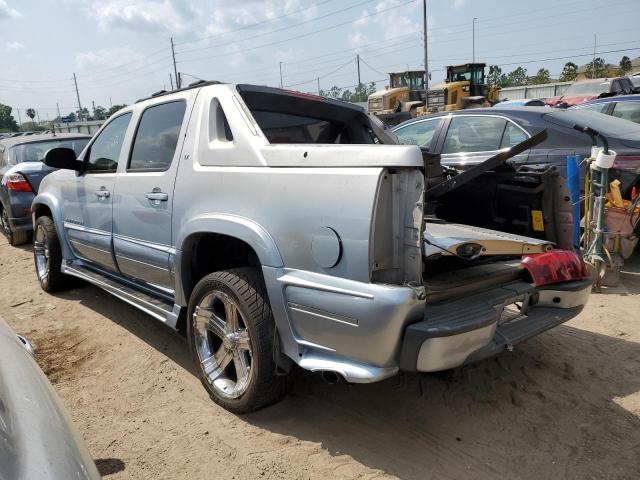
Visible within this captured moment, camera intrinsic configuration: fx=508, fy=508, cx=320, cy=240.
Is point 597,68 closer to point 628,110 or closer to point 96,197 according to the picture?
point 628,110

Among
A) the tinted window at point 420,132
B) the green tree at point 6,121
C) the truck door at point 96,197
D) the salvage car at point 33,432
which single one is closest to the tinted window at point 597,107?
the tinted window at point 420,132

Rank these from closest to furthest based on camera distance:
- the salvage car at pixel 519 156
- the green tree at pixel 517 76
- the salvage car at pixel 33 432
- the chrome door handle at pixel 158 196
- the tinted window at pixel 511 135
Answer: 1. the salvage car at pixel 33 432
2. the chrome door handle at pixel 158 196
3. the salvage car at pixel 519 156
4. the tinted window at pixel 511 135
5. the green tree at pixel 517 76

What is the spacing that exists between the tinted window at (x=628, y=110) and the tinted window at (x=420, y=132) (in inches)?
179

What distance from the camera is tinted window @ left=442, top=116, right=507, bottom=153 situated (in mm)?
5895

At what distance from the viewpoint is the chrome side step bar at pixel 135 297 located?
3.47 meters

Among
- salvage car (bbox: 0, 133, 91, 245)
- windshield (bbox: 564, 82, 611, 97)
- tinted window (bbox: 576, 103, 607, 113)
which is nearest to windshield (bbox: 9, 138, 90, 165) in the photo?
salvage car (bbox: 0, 133, 91, 245)

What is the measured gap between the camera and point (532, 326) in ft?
9.53

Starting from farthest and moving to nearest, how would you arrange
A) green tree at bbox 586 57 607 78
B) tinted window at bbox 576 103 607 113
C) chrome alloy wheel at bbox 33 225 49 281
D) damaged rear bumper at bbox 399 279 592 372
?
green tree at bbox 586 57 607 78 → tinted window at bbox 576 103 607 113 → chrome alloy wheel at bbox 33 225 49 281 → damaged rear bumper at bbox 399 279 592 372

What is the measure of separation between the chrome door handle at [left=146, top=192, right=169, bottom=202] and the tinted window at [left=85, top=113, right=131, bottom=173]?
79 cm

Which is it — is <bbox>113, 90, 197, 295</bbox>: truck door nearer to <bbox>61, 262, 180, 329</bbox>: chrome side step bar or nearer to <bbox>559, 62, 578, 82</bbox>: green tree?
<bbox>61, 262, 180, 329</bbox>: chrome side step bar

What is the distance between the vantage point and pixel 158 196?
3424 mm

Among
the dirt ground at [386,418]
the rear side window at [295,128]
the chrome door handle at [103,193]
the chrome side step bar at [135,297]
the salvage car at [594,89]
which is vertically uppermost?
the salvage car at [594,89]

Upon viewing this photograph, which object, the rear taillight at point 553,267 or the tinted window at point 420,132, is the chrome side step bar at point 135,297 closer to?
the rear taillight at point 553,267

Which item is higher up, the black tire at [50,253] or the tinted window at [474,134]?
the tinted window at [474,134]
